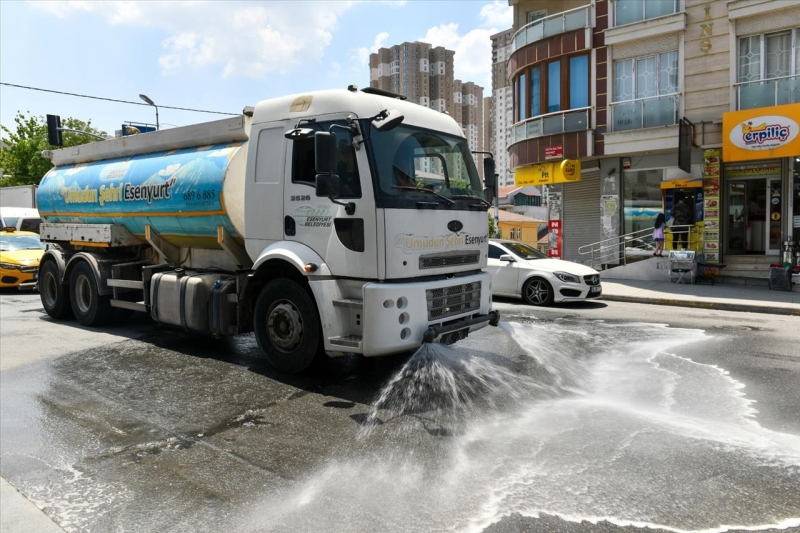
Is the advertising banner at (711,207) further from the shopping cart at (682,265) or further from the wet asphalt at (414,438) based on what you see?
the wet asphalt at (414,438)

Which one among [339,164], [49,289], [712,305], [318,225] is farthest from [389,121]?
[712,305]

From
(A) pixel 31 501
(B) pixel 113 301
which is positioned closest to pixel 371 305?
(A) pixel 31 501

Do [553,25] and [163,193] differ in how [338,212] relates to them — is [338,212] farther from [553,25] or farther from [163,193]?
[553,25]

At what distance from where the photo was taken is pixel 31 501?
3789mm

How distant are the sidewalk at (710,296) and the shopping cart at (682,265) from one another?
407 millimetres

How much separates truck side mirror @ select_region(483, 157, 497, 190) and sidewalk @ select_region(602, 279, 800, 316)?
7.76 m

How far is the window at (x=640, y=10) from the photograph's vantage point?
731 inches

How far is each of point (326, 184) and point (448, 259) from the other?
1.57m

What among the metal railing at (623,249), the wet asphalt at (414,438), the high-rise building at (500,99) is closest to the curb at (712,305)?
the wet asphalt at (414,438)

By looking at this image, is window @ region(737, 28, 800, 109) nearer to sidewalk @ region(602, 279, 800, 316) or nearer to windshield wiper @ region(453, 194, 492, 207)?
sidewalk @ region(602, 279, 800, 316)

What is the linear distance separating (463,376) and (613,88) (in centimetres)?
1673

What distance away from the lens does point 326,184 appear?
5.75 m

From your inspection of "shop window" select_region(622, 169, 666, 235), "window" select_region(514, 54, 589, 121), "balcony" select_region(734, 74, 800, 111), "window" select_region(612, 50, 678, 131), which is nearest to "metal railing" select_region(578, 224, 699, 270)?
"shop window" select_region(622, 169, 666, 235)

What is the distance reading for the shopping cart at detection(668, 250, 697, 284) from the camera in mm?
17016
